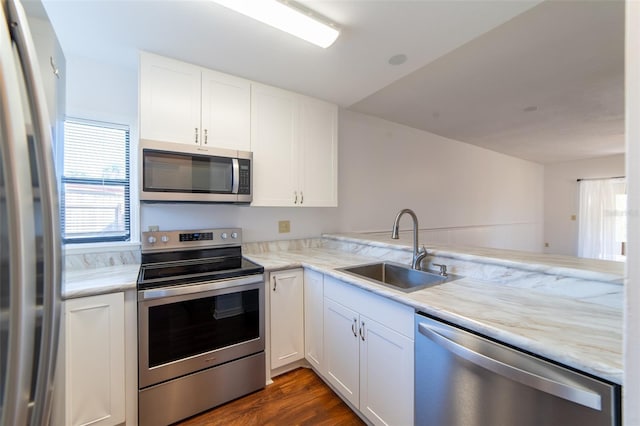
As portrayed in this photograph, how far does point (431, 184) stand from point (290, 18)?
336cm

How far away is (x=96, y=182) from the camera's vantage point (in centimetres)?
194

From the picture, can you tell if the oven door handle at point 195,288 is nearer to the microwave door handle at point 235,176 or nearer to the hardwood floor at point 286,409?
the microwave door handle at point 235,176

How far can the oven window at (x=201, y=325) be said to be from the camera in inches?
60.1

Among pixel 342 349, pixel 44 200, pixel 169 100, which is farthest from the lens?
pixel 169 100

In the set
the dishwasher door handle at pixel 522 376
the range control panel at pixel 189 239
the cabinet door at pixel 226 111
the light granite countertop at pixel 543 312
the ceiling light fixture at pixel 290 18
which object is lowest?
the dishwasher door handle at pixel 522 376

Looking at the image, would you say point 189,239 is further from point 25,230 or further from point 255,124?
point 25,230

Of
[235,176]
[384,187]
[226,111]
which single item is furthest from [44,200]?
[384,187]

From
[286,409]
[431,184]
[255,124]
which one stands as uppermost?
[255,124]

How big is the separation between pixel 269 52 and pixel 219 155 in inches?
30.4

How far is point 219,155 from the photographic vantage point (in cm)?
192

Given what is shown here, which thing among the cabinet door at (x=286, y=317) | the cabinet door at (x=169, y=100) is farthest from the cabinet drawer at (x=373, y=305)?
the cabinet door at (x=169, y=100)

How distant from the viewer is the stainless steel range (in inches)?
59.2

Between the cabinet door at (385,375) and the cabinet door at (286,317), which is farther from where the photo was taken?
the cabinet door at (286,317)

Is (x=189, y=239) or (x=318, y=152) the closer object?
(x=189, y=239)
